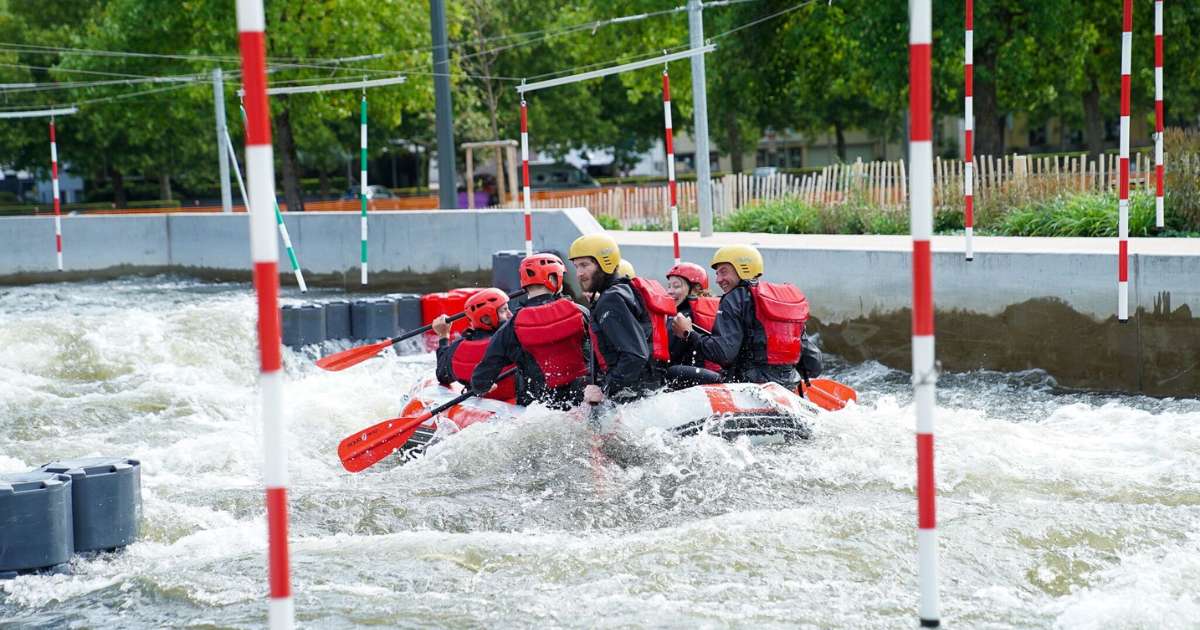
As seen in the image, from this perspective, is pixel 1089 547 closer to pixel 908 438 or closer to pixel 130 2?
pixel 908 438

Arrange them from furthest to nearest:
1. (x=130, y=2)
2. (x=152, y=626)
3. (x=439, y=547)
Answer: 1. (x=130, y=2)
2. (x=439, y=547)
3. (x=152, y=626)

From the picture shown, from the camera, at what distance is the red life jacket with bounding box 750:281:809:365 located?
27.8 ft

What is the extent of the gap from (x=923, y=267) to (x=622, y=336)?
4.53 meters

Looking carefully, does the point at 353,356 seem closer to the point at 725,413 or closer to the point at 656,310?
the point at 656,310

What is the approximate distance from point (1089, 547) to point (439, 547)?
317cm

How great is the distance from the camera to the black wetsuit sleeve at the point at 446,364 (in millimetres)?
9219

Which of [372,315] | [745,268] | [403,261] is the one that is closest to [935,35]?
[403,261]

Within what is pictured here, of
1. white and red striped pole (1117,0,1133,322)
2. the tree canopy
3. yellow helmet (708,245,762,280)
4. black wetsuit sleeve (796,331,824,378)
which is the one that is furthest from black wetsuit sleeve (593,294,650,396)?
the tree canopy

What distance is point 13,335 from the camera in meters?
13.8

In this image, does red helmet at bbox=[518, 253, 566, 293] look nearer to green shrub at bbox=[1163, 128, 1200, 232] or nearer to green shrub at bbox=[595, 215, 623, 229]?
green shrub at bbox=[1163, 128, 1200, 232]

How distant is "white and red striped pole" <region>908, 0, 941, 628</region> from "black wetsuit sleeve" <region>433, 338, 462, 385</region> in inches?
227

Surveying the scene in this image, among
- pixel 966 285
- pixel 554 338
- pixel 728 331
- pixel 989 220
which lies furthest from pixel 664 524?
pixel 989 220

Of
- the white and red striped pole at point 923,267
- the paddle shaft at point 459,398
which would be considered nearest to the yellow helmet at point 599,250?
the paddle shaft at point 459,398

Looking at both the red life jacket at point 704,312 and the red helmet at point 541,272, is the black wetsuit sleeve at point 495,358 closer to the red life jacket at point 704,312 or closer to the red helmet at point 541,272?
the red helmet at point 541,272
